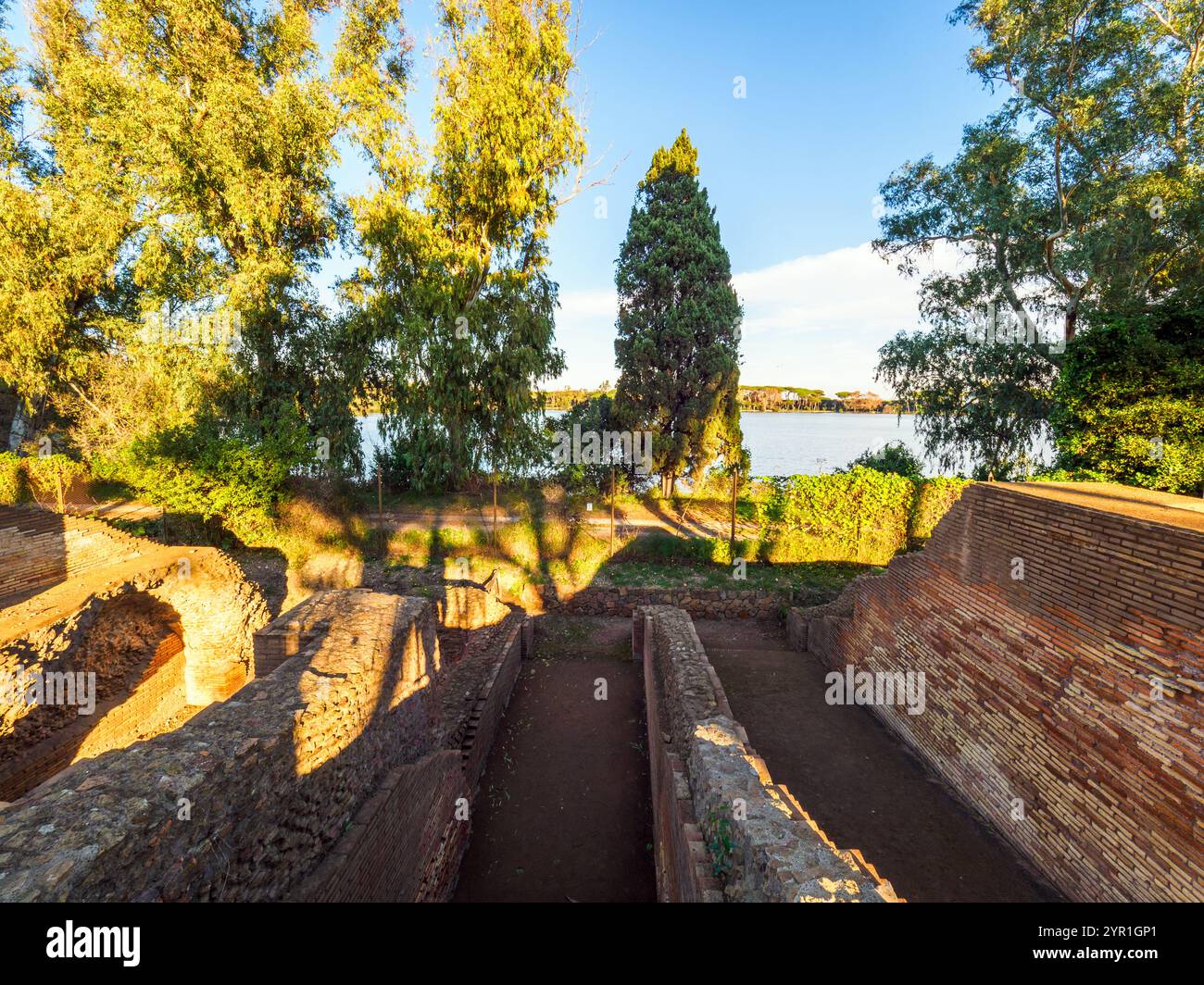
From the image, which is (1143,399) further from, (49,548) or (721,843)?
(49,548)

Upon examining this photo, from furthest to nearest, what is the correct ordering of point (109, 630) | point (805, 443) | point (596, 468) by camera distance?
1. point (805, 443)
2. point (596, 468)
3. point (109, 630)

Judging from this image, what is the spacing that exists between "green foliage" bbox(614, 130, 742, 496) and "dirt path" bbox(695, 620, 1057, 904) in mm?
11650

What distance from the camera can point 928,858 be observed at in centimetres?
513

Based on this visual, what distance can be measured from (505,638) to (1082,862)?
8.49m

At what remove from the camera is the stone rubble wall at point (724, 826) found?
317 cm

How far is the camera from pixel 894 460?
18.3 m

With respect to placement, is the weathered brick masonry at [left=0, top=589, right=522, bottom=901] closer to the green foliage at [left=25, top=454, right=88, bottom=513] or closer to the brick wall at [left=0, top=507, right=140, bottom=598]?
the brick wall at [left=0, top=507, right=140, bottom=598]

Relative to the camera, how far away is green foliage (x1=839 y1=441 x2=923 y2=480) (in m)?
17.8

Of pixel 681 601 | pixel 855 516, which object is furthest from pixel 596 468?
pixel 855 516

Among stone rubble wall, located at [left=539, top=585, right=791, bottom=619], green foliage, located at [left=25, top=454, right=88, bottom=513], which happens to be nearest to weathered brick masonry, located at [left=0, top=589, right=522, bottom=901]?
stone rubble wall, located at [left=539, top=585, right=791, bottom=619]

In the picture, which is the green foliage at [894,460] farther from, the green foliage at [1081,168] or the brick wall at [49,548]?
the brick wall at [49,548]

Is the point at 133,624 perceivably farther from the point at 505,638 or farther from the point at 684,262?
the point at 684,262

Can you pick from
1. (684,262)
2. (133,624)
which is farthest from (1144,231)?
(133,624)

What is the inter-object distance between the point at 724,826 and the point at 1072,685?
12.2 ft
